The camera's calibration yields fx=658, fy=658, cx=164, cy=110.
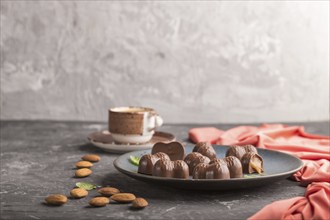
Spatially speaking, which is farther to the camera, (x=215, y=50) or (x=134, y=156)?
(x=215, y=50)

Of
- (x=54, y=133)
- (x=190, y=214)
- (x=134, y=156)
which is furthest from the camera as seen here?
(x=54, y=133)

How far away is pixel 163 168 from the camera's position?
1627 mm

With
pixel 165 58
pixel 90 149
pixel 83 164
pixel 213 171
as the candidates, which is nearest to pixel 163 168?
pixel 213 171

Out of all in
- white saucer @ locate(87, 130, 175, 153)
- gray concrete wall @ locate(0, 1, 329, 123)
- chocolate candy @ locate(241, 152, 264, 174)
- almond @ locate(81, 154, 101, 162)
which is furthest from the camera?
gray concrete wall @ locate(0, 1, 329, 123)

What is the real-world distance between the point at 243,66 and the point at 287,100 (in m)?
0.29

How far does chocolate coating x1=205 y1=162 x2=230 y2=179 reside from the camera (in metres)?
1.58

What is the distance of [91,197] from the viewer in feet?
5.27

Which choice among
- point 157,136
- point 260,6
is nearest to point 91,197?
point 157,136

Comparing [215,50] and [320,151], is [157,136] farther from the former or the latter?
[215,50]

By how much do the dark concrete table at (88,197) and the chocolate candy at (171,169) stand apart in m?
0.05

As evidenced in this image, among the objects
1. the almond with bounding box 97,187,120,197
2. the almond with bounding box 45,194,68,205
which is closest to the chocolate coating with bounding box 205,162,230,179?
the almond with bounding box 97,187,120,197

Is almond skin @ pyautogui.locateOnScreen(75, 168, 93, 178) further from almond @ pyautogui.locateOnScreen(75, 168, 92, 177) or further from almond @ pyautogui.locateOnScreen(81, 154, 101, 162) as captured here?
almond @ pyautogui.locateOnScreen(81, 154, 101, 162)

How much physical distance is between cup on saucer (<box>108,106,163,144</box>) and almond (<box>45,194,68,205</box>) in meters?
0.69

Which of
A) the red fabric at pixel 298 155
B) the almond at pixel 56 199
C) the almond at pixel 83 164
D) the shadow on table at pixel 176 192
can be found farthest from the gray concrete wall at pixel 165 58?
the almond at pixel 56 199
